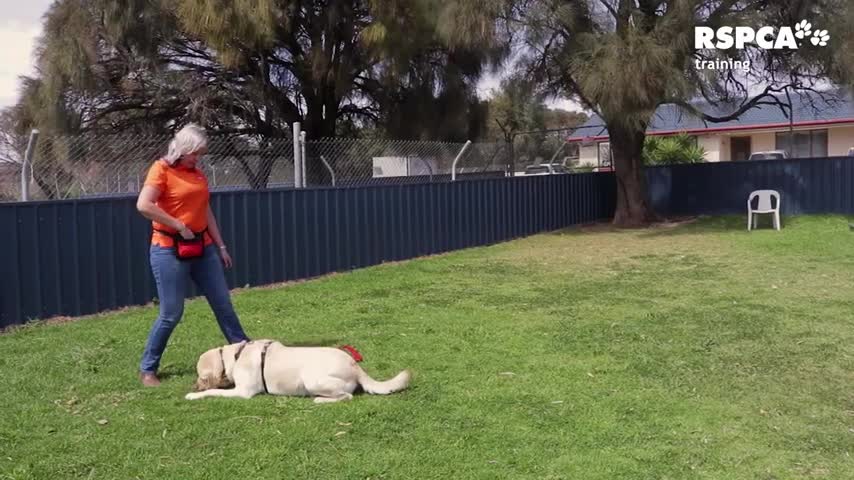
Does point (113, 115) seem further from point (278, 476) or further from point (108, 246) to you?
point (278, 476)

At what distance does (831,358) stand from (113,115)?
15.5 metres

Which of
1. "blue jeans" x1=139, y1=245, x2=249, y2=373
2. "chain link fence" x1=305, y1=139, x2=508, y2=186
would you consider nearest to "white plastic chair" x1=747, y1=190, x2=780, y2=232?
"chain link fence" x1=305, y1=139, x2=508, y2=186

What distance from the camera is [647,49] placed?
45.1ft

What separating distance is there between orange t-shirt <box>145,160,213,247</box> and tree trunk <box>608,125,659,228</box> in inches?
526

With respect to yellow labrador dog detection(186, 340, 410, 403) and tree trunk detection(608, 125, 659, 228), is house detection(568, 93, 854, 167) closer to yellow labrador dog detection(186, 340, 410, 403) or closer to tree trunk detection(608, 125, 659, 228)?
tree trunk detection(608, 125, 659, 228)

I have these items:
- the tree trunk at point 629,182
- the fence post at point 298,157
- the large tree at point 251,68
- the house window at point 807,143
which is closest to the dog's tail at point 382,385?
the fence post at point 298,157

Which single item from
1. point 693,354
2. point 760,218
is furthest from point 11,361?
point 760,218

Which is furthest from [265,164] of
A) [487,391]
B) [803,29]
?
[803,29]

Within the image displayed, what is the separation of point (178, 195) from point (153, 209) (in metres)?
0.23

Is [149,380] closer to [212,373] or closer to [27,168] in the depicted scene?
[212,373]

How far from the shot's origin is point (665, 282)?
32.1ft

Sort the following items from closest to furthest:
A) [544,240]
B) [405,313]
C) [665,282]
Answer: [405,313] → [665,282] → [544,240]

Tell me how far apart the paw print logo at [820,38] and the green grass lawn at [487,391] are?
712cm

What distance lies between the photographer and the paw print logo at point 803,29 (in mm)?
15242
